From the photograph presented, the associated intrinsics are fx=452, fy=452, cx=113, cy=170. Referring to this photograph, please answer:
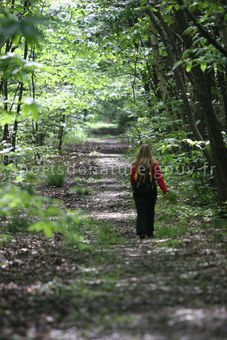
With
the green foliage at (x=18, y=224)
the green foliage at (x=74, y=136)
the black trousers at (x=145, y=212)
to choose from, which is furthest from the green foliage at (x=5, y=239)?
the green foliage at (x=74, y=136)

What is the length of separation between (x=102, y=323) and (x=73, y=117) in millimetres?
24695

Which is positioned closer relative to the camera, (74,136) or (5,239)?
(5,239)

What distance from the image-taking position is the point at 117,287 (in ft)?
15.9

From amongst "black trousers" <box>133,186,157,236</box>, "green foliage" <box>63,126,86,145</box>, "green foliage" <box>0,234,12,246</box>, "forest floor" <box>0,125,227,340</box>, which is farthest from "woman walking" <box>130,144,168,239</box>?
"green foliage" <box>63,126,86,145</box>

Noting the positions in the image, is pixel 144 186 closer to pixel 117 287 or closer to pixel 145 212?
pixel 145 212

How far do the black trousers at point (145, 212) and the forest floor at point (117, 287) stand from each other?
235 mm

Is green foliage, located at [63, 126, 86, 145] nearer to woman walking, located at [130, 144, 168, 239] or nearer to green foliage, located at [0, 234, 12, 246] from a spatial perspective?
woman walking, located at [130, 144, 168, 239]

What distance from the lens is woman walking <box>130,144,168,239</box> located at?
26.6 ft

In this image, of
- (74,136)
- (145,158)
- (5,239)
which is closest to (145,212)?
(145,158)

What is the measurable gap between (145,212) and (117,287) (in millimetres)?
3498

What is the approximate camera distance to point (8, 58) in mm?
5332

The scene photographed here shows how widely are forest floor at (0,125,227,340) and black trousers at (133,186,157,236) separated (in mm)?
235

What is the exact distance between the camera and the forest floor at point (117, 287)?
142 inches

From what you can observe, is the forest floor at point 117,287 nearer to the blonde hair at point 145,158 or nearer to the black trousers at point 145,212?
the black trousers at point 145,212
